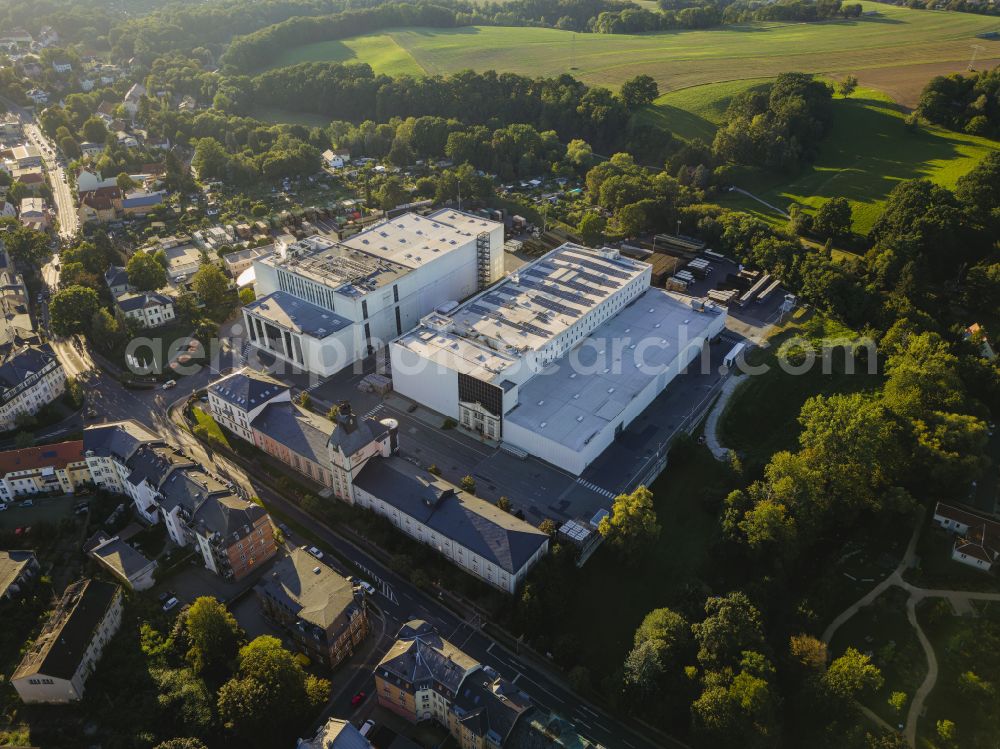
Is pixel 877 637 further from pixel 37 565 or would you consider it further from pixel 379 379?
pixel 37 565

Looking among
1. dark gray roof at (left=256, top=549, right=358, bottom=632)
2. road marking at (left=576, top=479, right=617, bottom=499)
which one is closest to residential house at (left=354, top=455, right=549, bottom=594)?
dark gray roof at (left=256, top=549, right=358, bottom=632)

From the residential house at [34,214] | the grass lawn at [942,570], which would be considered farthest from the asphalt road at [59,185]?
the grass lawn at [942,570]

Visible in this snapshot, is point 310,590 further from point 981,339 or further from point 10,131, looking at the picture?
point 10,131

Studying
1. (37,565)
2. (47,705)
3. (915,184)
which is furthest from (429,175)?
(47,705)

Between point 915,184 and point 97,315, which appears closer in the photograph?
point 97,315

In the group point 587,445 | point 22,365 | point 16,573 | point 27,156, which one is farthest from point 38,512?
point 27,156

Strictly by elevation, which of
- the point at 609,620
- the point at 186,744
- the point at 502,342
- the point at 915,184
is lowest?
the point at 609,620

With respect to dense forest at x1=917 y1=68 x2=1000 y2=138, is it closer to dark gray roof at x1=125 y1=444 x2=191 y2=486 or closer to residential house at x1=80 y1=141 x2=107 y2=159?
dark gray roof at x1=125 y1=444 x2=191 y2=486
